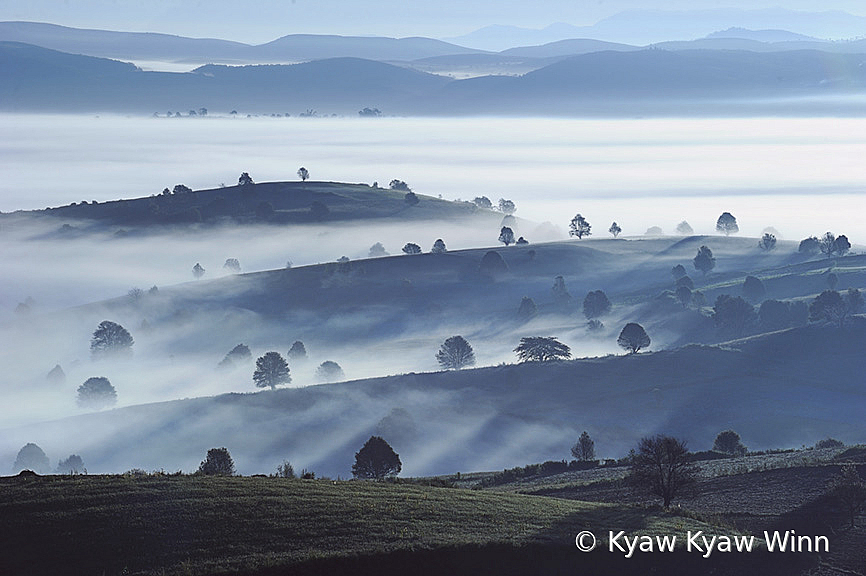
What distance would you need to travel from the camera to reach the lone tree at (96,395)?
14688 cm

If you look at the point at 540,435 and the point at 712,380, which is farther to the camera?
the point at 712,380

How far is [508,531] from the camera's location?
42.9m

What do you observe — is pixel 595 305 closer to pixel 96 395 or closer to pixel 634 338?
pixel 634 338

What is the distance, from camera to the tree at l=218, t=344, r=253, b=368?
545 ft

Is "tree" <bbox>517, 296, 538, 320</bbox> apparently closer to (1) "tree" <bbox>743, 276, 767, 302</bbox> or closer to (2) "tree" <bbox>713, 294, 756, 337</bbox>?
(2) "tree" <bbox>713, 294, 756, 337</bbox>

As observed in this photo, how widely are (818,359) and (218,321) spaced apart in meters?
111

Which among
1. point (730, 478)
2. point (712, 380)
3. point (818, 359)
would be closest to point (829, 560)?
point (730, 478)

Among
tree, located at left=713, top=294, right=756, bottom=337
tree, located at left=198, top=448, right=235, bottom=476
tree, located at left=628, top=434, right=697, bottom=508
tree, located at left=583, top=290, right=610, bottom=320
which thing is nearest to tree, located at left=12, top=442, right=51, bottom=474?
tree, located at left=198, top=448, right=235, bottom=476

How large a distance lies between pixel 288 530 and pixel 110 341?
14454 centimetres

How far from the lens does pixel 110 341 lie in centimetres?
17562

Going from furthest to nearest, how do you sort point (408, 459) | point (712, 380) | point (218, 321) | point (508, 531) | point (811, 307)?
1. point (218, 321)
2. point (811, 307)
3. point (712, 380)
4. point (408, 459)
5. point (508, 531)

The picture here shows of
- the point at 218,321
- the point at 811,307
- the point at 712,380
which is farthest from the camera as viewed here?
the point at 218,321

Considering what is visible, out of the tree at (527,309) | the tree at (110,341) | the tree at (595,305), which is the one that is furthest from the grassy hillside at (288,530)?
the tree at (595,305)

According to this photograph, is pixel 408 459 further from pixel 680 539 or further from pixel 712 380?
pixel 680 539
